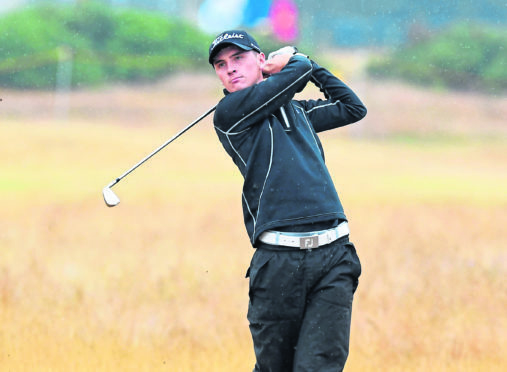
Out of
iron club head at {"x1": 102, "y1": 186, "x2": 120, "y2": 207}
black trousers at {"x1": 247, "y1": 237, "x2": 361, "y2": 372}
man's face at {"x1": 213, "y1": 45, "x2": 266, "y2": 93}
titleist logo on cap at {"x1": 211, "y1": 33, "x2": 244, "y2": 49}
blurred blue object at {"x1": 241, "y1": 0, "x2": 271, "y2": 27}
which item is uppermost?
blurred blue object at {"x1": 241, "y1": 0, "x2": 271, "y2": 27}

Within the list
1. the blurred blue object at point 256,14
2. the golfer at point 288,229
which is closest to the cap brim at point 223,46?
the golfer at point 288,229

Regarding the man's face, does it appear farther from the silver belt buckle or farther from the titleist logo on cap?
the silver belt buckle

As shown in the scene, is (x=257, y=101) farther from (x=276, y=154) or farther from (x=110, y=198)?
(x=110, y=198)

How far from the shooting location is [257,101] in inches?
205

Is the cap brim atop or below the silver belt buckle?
atop

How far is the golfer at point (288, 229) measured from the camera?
5.16 metres

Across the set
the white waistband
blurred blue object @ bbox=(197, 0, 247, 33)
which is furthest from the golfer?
blurred blue object @ bbox=(197, 0, 247, 33)

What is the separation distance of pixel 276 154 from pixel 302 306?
28.3 inches

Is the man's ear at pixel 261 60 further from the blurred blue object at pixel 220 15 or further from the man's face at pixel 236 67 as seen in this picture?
the blurred blue object at pixel 220 15

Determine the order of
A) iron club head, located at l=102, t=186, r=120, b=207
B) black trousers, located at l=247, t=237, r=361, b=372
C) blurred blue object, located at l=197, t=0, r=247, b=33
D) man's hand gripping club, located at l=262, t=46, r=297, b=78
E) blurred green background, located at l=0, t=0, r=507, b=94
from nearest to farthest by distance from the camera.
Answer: black trousers, located at l=247, t=237, r=361, b=372, man's hand gripping club, located at l=262, t=46, r=297, b=78, iron club head, located at l=102, t=186, r=120, b=207, blurred green background, located at l=0, t=0, r=507, b=94, blurred blue object, located at l=197, t=0, r=247, b=33

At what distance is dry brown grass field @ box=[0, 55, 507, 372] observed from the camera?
7.57 meters

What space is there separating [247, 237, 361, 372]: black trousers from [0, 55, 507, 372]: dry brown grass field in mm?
2051

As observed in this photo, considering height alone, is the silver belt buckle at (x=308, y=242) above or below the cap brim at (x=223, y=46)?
below

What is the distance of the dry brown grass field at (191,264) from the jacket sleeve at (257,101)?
2472 millimetres
